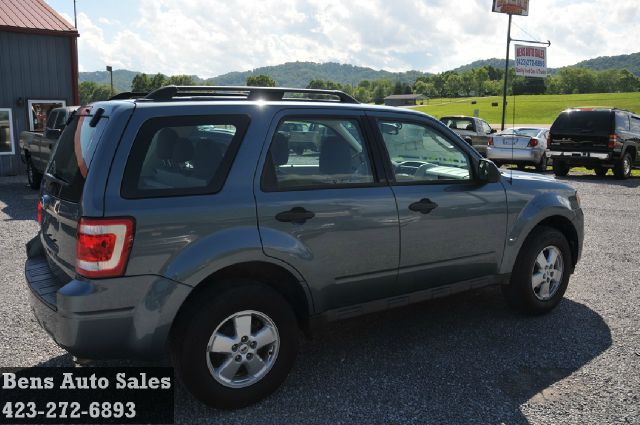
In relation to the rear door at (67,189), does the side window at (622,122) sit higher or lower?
higher

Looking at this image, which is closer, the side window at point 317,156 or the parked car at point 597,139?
the side window at point 317,156

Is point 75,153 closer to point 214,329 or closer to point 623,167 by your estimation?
point 214,329

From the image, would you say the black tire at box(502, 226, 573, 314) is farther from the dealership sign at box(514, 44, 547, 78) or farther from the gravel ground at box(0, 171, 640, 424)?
the dealership sign at box(514, 44, 547, 78)

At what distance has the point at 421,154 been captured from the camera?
170 inches

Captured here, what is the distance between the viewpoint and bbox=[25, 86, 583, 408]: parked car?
3018 mm

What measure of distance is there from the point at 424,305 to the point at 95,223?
321 centimetres

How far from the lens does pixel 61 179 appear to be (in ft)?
11.3

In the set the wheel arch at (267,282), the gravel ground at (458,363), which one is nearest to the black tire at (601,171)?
the gravel ground at (458,363)

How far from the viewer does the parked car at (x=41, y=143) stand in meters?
11.9

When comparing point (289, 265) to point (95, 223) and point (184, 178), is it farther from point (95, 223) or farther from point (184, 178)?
point (95, 223)

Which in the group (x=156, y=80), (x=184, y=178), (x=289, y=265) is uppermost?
(x=156, y=80)

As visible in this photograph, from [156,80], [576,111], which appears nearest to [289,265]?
[576,111]

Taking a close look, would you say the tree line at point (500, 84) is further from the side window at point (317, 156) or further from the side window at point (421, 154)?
the side window at point (317, 156)

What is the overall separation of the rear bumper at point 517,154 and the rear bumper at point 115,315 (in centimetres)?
1639
